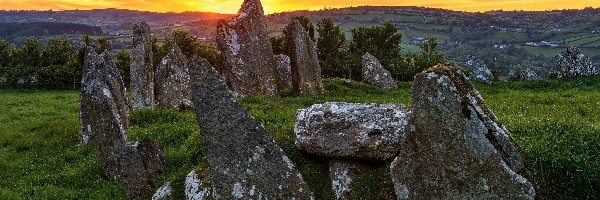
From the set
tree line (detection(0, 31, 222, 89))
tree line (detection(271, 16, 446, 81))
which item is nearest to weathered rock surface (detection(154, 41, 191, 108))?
tree line (detection(271, 16, 446, 81))

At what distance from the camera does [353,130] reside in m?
11.4

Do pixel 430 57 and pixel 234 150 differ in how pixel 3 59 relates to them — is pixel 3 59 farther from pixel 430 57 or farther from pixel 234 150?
pixel 234 150

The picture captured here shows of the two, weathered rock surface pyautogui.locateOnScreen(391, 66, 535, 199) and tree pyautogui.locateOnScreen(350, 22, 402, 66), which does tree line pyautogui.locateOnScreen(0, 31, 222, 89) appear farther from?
weathered rock surface pyautogui.locateOnScreen(391, 66, 535, 199)

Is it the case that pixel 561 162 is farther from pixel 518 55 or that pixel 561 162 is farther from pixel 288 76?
pixel 518 55

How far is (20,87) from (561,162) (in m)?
58.6

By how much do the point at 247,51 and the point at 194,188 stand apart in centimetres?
1645

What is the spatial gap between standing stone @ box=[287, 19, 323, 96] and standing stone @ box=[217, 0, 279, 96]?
56.0 inches

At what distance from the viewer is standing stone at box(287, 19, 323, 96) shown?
28.9 m

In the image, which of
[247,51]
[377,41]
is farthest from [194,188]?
[377,41]

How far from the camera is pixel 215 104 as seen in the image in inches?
419

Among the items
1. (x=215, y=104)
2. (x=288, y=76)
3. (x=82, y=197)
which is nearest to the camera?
(x=215, y=104)

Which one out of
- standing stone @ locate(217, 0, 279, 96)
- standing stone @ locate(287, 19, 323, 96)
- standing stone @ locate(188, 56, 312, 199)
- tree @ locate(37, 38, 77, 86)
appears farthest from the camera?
tree @ locate(37, 38, 77, 86)

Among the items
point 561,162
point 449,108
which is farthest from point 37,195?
point 561,162

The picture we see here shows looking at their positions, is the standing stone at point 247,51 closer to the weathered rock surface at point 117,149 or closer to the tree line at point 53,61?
the weathered rock surface at point 117,149
